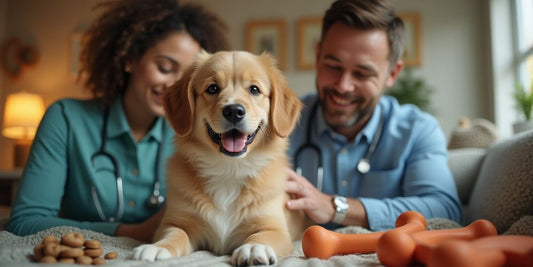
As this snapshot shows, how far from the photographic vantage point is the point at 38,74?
21.4 feet

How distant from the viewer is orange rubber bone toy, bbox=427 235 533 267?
85 centimetres

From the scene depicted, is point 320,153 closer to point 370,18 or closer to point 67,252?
point 370,18

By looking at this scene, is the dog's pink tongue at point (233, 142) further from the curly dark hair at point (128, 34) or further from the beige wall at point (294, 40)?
the beige wall at point (294, 40)

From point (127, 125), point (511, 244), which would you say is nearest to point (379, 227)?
point (511, 244)

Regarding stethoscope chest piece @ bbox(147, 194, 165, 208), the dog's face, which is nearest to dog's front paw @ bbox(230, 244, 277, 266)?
the dog's face

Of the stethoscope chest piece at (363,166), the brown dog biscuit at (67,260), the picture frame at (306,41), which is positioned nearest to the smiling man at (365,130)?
the stethoscope chest piece at (363,166)

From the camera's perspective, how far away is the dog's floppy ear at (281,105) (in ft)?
5.53

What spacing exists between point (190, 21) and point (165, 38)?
238 millimetres

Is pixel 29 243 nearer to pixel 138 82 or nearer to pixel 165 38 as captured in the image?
pixel 138 82

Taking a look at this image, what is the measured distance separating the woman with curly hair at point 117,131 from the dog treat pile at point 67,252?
64 centimetres

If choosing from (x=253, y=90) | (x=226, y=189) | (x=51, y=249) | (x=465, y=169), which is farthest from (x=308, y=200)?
(x=465, y=169)

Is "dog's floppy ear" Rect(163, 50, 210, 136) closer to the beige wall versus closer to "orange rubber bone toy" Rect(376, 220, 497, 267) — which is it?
"orange rubber bone toy" Rect(376, 220, 497, 267)

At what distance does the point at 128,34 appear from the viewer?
2299mm

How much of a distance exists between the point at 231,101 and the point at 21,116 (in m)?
5.21
